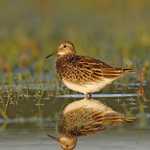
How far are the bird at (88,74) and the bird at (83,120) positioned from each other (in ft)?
2.55

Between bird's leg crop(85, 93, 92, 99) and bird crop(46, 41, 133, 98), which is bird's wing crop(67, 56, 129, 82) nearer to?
bird crop(46, 41, 133, 98)

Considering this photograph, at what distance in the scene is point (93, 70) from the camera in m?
14.7

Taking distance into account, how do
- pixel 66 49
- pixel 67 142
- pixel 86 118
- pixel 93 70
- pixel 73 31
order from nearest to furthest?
pixel 67 142
pixel 86 118
pixel 93 70
pixel 66 49
pixel 73 31

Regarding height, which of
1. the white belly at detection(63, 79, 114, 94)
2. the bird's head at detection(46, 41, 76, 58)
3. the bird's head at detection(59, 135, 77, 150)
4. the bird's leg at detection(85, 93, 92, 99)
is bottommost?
the bird's head at detection(59, 135, 77, 150)

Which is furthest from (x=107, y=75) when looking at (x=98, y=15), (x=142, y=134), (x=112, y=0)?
(x=112, y=0)

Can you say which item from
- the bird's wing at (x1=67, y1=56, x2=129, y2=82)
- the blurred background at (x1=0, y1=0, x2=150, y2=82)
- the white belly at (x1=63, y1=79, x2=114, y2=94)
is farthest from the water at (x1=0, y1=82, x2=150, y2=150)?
the blurred background at (x1=0, y1=0, x2=150, y2=82)

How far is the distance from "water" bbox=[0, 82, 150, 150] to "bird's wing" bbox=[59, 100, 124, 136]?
0.13 meters

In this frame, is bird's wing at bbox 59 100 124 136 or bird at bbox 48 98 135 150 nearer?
bird at bbox 48 98 135 150

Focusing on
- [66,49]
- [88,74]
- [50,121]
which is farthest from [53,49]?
[50,121]

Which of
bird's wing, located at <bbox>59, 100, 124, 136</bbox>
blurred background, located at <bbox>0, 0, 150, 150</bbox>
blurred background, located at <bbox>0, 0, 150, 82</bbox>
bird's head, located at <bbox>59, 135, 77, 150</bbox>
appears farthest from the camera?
blurred background, located at <bbox>0, 0, 150, 82</bbox>

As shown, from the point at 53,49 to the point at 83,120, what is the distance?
689 centimetres

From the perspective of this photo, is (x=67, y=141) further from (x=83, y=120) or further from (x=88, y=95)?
(x=88, y=95)

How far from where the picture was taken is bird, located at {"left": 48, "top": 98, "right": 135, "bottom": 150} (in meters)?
11.6

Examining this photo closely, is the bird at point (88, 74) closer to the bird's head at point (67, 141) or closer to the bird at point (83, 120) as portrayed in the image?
the bird at point (83, 120)
